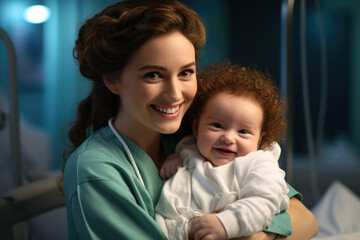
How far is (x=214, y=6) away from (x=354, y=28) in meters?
1.29

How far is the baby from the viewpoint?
2.97ft

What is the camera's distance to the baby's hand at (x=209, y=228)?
87 centimetres

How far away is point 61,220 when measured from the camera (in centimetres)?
193

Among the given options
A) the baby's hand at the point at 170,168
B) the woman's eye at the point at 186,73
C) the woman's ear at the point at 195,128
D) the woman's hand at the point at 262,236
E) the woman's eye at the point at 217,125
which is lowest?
the woman's hand at the point at 262,236

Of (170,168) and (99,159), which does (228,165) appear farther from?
(99,159)

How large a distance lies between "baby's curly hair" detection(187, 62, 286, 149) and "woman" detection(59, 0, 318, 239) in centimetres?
9

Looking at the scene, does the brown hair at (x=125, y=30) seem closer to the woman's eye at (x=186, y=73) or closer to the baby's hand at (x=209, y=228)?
the woman's eye at (x=186, y=73)

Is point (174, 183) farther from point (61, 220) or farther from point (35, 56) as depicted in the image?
point (35, 56)

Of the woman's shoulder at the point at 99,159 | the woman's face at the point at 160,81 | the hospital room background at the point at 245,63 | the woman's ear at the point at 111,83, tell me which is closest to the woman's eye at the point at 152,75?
the woman's face at the point at 160,81

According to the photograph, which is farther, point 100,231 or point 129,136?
point 129,136

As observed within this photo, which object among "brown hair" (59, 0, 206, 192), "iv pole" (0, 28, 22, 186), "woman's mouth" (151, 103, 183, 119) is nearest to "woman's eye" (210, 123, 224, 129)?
"woman's mouth" (151, 103, 183, 119)

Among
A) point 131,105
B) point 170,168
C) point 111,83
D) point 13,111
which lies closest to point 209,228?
point 170,168

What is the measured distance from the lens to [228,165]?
1049 mm

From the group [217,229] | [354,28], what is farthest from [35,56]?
[354,28]
